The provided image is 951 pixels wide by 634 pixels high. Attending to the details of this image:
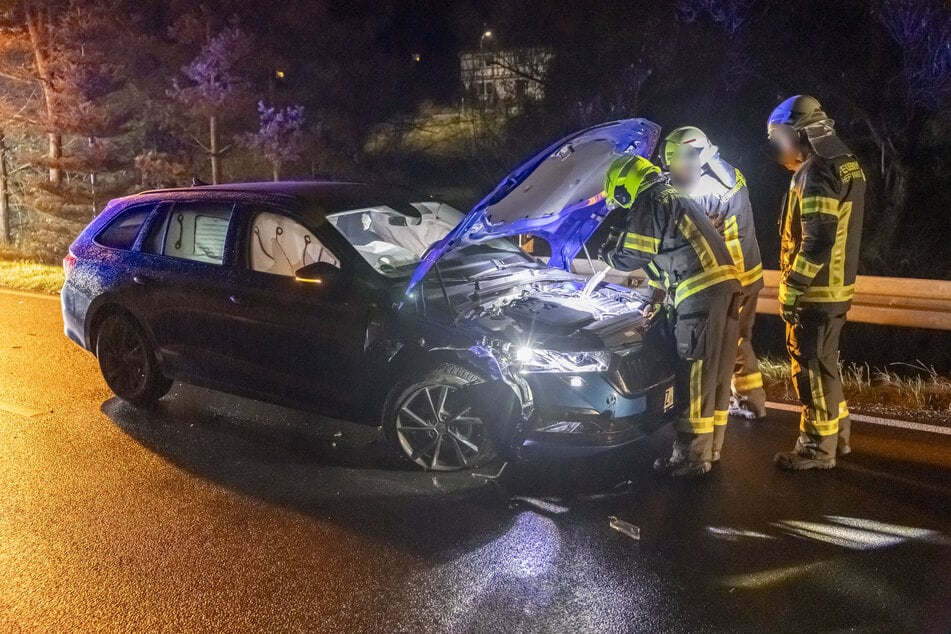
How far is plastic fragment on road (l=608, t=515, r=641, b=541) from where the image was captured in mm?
4082

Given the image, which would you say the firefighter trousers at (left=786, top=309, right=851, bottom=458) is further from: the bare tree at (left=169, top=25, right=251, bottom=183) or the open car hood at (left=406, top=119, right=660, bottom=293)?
the bare tree at (left=169, top=25, right=251, bottom=183)

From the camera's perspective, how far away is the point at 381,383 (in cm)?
488

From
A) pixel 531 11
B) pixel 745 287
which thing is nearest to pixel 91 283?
pixel 745 287

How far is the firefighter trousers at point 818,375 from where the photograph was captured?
15.6ft

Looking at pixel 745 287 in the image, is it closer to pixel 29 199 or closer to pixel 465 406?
pixel 465 406

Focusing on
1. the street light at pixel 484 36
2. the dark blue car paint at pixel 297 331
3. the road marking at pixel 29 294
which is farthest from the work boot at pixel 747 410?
the street light at pixel 484 36

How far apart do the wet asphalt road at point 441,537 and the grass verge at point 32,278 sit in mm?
6408

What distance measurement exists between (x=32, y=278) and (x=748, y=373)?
10116 mm

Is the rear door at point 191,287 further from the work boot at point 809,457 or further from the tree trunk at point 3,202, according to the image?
the tree trunk at point 3,202

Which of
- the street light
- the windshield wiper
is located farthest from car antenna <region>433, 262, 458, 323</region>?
the street light

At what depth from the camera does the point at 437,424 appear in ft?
15.7

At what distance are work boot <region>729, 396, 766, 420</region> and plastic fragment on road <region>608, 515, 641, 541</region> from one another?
2045 millimetres

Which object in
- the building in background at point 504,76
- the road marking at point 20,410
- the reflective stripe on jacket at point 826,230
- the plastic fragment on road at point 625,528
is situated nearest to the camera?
the plastic fragment on road at point 625,528

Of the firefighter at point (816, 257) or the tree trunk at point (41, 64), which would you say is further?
the tree trunk at point (41, 64)
